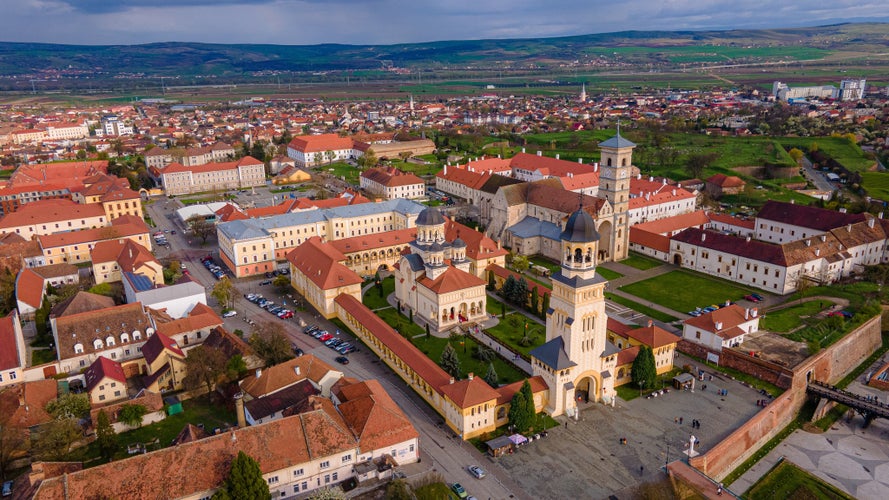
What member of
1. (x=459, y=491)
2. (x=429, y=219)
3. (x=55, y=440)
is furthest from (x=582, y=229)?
(x=55, y=440)

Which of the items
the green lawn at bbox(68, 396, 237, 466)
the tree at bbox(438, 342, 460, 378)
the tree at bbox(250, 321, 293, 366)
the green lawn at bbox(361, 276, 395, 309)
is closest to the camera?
the green lawn at bbox(68, 396, 237, 466)

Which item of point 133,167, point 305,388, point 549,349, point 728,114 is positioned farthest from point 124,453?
point 728,114

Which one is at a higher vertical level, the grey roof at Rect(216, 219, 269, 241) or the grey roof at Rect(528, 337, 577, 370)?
the grey roof at Rect(216, 219, 269, 241)

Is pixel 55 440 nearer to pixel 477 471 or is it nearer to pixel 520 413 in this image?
pixel 477 471

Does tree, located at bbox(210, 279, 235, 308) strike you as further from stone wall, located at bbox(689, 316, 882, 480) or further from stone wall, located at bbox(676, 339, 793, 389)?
stone wall, located at bbox(689, 316, 882, 480)

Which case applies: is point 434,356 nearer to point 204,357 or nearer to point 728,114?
point 204,357

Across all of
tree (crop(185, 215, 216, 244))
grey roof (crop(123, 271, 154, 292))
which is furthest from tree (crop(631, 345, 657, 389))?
tree (crop(185, 215, 216, 244))

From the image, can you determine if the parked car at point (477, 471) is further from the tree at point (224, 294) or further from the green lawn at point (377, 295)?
the tree at point (224, 294)
